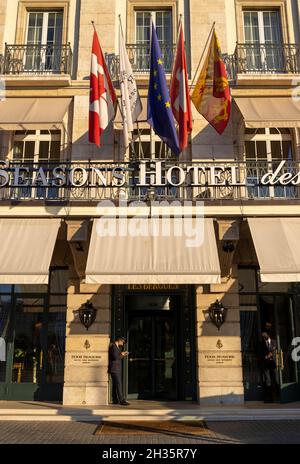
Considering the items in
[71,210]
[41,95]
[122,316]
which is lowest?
[122,316]

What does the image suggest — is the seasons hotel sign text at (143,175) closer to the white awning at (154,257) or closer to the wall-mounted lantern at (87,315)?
Answer: the white awning at (154,257)

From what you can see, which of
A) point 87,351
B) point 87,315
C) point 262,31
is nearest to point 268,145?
point 262,31

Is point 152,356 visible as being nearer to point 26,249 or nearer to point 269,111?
point 26,249

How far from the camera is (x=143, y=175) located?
12.0 m

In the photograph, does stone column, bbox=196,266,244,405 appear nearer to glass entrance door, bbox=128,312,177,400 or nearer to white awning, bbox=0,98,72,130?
glass entrance door, bbox=128,312,177,400

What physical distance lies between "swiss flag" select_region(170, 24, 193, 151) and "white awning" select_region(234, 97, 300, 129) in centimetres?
179

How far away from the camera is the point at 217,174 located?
12195mm

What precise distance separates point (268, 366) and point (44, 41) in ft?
39.0

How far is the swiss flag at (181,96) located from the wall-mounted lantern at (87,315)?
4882 mm

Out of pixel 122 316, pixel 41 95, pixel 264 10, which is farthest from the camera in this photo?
pixel 264 10

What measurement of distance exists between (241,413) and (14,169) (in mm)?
8286

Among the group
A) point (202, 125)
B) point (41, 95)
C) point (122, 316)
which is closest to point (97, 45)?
point (41, 95)

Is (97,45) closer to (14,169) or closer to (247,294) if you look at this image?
(14,169)
